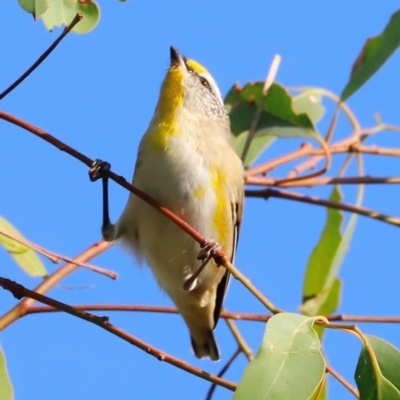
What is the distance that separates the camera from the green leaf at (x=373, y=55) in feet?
11.2

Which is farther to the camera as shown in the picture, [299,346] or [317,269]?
[317,269]

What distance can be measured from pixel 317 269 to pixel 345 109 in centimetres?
77

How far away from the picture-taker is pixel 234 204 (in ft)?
11.6

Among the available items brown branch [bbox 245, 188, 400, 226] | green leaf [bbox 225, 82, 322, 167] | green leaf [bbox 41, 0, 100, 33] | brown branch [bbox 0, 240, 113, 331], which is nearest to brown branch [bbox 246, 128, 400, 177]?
green leaf [bbox 225, 82, 322, 167]

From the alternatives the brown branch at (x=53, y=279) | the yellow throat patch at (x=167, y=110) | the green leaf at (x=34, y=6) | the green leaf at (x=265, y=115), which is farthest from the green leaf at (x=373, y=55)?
the green leaf at (x=34, y=6)

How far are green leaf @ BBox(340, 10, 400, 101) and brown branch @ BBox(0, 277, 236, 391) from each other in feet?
5.60

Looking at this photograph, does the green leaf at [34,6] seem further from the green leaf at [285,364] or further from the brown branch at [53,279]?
the green leaf at [285,364]

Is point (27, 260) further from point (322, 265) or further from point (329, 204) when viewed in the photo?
point (322, 265)

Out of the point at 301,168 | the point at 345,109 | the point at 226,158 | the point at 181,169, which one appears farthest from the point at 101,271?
the point at 345,109

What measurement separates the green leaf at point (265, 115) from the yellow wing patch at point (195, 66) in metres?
0.20

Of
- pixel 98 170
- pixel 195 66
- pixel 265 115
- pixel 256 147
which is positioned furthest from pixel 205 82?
pixel 98 170

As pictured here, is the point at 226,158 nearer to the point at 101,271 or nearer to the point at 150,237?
the point at 150,237

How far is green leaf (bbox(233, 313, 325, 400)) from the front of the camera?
2045 millimetres

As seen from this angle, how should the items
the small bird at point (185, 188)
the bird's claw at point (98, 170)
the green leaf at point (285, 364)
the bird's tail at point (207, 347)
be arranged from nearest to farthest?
the green leaf at point (285, 364)
the bird's claw at point (98, 170)
the small bird at point (185, 188)
the bird's tail at point (207, 347)
